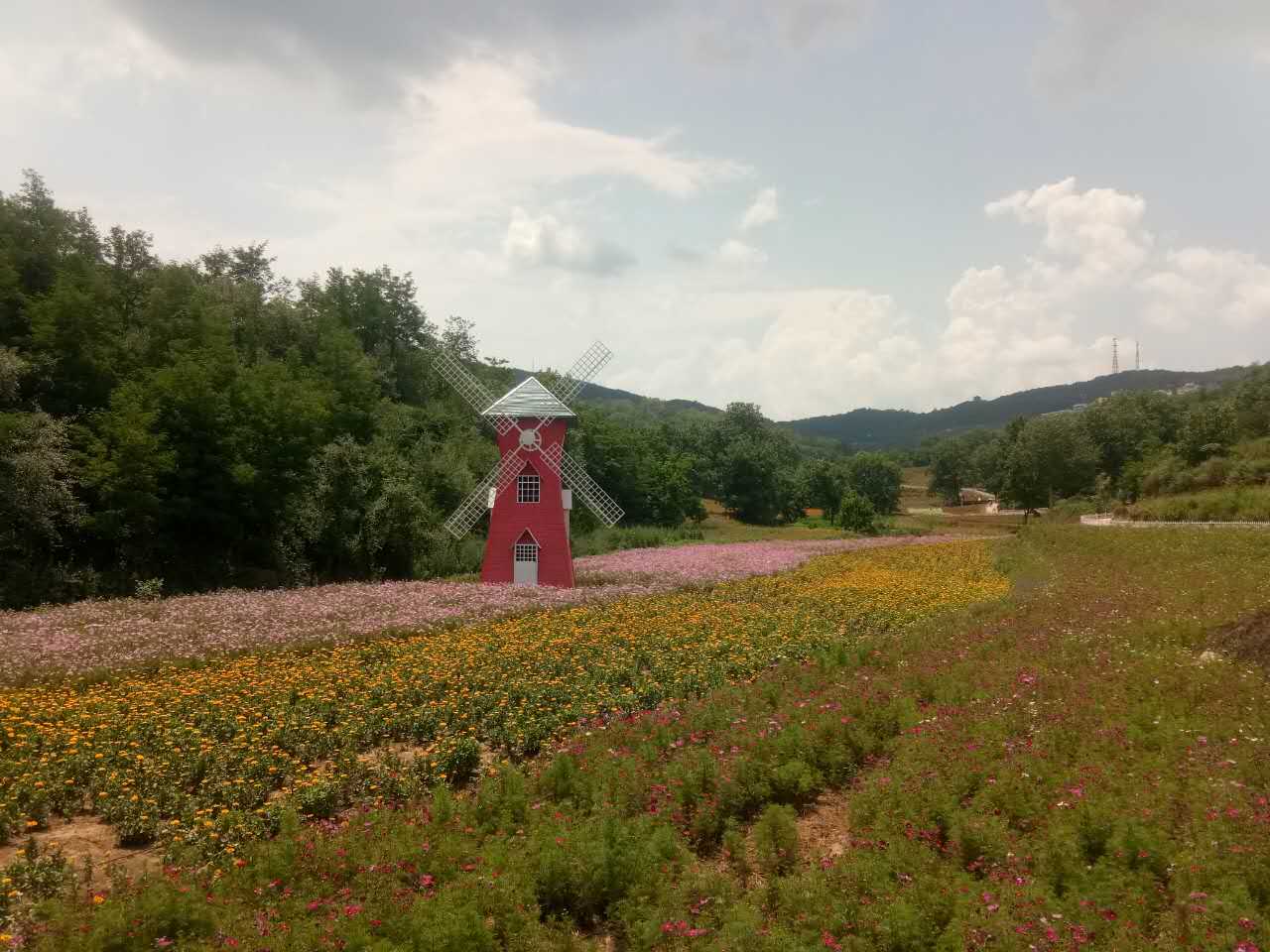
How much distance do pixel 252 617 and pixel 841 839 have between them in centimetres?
1831

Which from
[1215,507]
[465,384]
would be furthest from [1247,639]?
[1215,507]

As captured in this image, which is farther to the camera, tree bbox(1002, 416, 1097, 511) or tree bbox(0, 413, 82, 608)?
tree bbox(1002, 416, 1097, 511)

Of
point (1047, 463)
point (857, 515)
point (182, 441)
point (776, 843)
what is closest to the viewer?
point (776, 843)

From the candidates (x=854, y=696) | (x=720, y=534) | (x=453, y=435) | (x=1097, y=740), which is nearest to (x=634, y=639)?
(x=854, y=696)

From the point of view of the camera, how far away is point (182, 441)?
30.3m

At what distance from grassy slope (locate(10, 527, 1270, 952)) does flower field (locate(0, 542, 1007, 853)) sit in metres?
1.61

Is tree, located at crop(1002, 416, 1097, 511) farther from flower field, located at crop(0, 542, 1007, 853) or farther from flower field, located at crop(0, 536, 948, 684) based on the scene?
flower field, located at crop(0, 542, 1007, 853)

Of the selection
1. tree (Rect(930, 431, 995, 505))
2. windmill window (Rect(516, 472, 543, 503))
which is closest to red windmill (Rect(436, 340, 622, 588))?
windmill window (Rect(516, 472, 543, 503))

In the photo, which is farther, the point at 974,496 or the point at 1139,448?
the point at 974,496

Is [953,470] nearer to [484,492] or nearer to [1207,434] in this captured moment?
[1207,434]

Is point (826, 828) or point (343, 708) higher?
point (343, 708)

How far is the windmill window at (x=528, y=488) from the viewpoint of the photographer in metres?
31.6

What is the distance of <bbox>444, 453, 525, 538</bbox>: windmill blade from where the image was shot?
31484mm

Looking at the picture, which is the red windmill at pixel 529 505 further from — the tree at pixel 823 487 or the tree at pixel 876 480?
the tree at pixel 876 480
